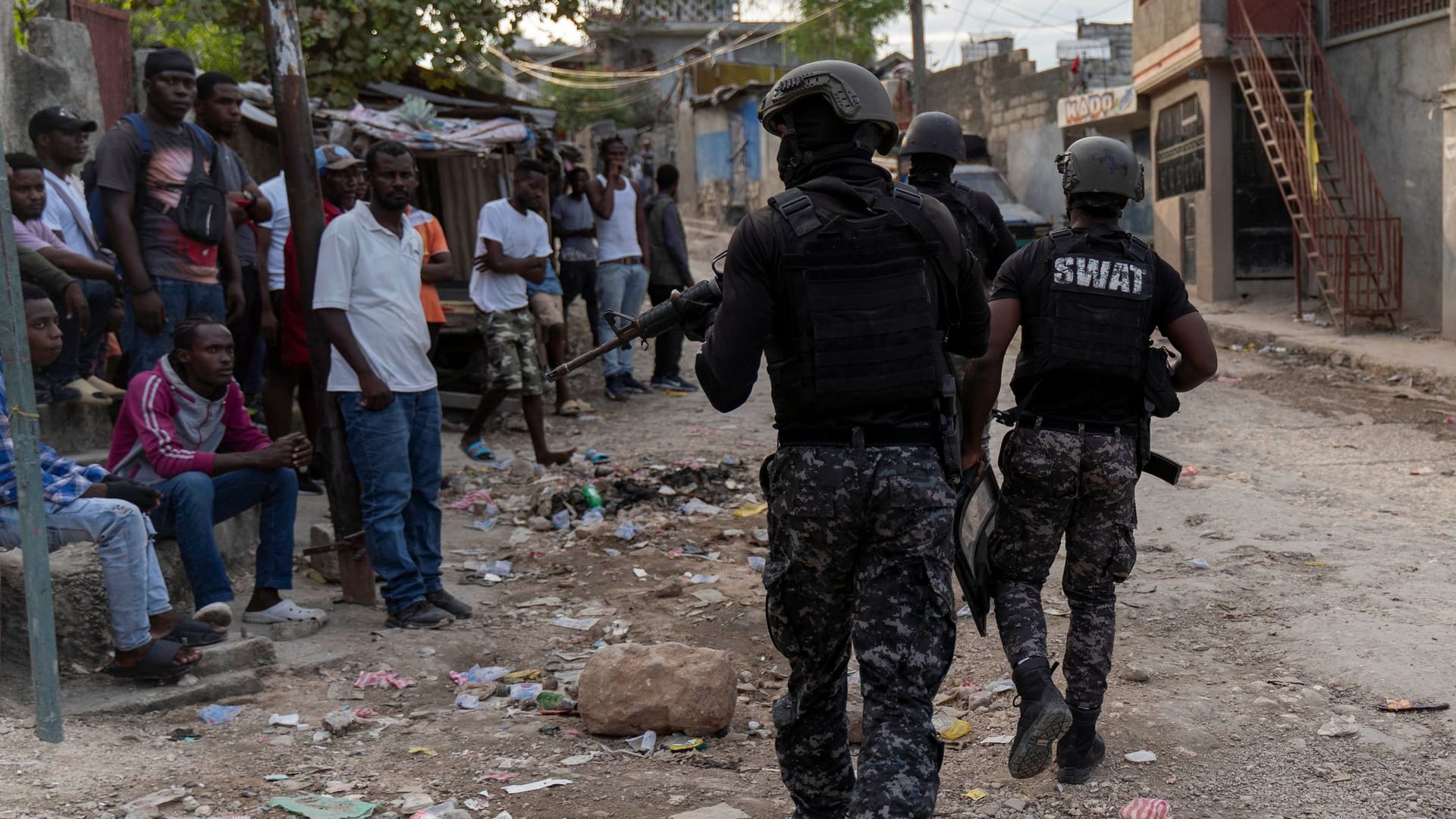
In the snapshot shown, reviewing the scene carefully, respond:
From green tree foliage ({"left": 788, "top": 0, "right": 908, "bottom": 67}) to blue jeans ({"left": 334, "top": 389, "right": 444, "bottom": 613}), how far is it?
3102 cm

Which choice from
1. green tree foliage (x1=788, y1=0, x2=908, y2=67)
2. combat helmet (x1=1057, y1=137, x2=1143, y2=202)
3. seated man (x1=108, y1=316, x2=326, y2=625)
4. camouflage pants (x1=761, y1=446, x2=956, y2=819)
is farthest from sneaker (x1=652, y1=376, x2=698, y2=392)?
green tree foliage (x1=788, y1=0, x2=908, y2=67)

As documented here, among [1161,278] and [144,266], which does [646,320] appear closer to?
[1161,278]

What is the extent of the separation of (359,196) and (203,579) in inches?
92.5

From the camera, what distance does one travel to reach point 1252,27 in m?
15.1

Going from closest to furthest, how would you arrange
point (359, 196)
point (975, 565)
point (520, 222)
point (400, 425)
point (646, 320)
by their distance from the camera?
1. point (646, 320)
2. point (975, 565)
3. point (400, 425)
4. point (359, 196)
5. point (520, 222)

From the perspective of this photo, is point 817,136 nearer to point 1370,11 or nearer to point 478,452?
point 478,452

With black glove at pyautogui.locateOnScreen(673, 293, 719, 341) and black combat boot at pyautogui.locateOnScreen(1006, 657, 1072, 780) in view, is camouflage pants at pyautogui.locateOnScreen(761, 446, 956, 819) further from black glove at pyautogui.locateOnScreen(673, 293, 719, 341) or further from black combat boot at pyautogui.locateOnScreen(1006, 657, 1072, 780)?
black combat boot at pyautogui.locateOnScreen(1006, 657, 1072, 780)

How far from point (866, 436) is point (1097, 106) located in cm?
2044

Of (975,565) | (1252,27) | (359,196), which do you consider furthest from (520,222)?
(1252,27)

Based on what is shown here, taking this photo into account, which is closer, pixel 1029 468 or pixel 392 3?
pixel 1029 468

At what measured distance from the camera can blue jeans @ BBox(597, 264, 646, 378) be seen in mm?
10188

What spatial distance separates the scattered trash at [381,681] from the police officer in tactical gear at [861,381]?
2.09 meters

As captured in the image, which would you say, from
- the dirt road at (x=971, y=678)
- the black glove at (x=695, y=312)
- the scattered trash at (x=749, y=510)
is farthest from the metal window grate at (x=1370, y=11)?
the black glove at (x=695, y=312)

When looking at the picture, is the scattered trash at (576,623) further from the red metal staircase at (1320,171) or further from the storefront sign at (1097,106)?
the storefront sign at (1097,106)
